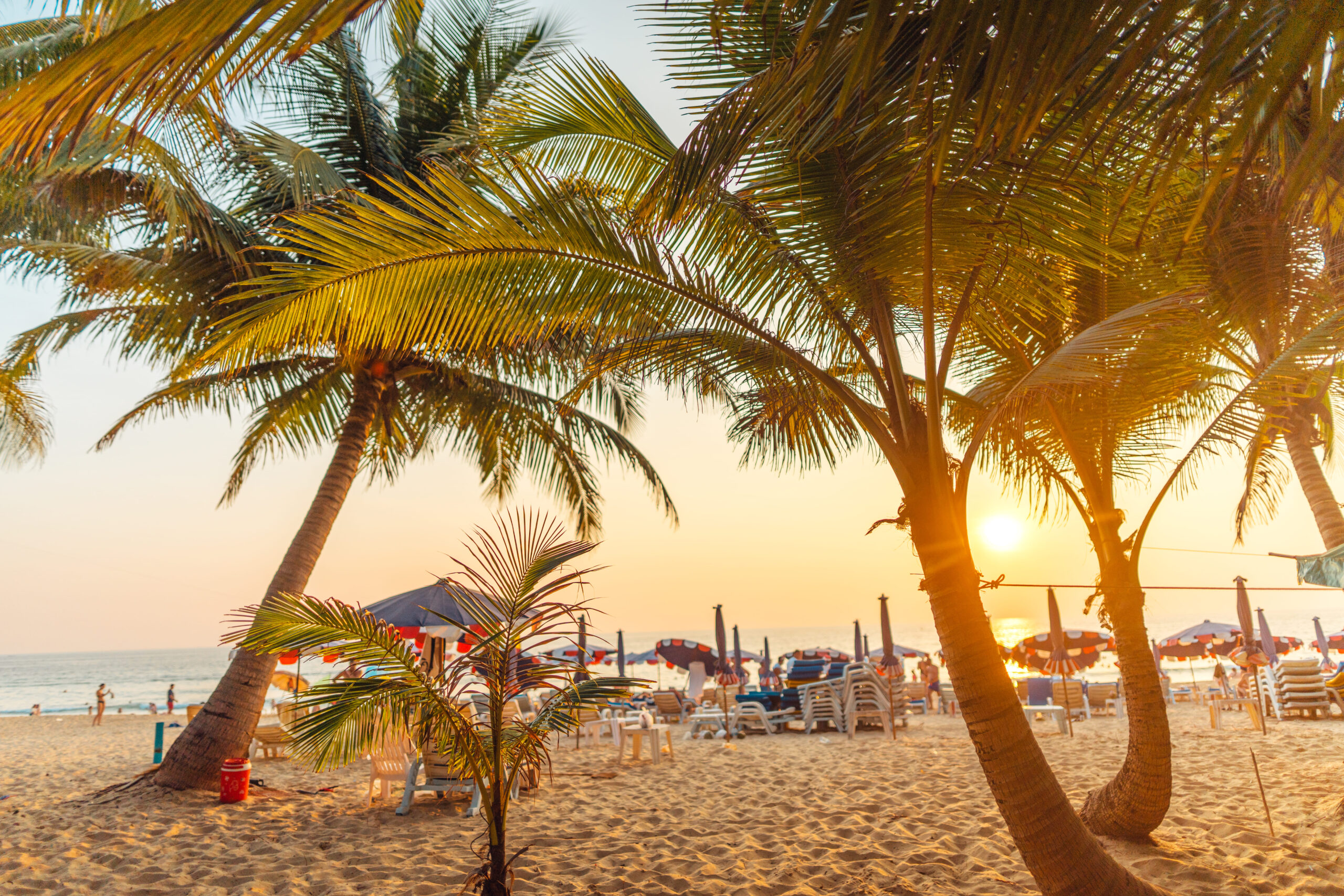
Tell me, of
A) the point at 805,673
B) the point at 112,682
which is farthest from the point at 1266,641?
the point at 112,682

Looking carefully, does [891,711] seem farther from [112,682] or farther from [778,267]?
[112,682]

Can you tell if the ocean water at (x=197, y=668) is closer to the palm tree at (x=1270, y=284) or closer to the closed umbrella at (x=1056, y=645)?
the closed umbrella at (x=1056, y=645)

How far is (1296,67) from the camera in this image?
60.1 inches

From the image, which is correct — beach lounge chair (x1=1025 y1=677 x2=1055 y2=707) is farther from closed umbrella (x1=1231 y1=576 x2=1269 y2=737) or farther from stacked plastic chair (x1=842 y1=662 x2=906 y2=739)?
closed umbrella (x1=1231 y1=576 x2=1269 y2=737)

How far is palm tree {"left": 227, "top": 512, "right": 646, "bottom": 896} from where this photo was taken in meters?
3.29

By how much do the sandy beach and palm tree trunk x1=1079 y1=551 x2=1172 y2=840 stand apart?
6.7 inches

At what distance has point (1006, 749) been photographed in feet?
9.04

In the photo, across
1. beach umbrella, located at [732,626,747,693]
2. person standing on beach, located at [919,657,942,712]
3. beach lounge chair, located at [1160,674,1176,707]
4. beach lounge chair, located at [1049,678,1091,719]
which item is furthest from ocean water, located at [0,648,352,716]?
beach lounge chair, located at [1160,674,1176,707]

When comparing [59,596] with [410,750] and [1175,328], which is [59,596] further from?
[1175,328]

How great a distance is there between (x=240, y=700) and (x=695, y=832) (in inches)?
170

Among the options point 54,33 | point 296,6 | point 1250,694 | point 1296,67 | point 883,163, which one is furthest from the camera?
point 1250,694

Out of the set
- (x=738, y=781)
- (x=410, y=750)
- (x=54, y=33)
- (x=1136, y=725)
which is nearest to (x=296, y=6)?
(x=1136, y=725)

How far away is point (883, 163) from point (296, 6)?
8.12 feet

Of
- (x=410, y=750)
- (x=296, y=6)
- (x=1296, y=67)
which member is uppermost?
(x=1296, y=67)
